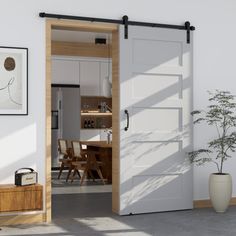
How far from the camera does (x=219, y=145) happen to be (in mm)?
6957

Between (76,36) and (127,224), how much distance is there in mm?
6536

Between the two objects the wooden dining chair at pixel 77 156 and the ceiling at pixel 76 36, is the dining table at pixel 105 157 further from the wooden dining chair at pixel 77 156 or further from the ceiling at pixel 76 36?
the ceiling at pixel 76 36

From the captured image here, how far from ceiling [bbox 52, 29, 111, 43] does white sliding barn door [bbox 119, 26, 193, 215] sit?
4556 mm

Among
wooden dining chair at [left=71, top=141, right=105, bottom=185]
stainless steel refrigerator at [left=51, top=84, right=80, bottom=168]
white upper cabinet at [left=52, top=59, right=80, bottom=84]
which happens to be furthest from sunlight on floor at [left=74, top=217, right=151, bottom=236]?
white upper cabinet at [left=52, top=59, right=80, bottom=84]

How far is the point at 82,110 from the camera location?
1317cm

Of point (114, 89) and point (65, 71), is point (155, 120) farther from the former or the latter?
point (65, 71)

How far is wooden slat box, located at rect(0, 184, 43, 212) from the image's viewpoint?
579 centimetres

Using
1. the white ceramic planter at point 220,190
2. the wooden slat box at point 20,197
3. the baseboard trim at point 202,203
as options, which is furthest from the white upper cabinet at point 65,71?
the wooden slat box at point 20,197

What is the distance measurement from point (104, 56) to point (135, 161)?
21.6 ft

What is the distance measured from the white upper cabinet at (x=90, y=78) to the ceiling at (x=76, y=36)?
0.63 meters

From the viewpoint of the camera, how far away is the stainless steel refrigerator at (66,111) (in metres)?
12.7

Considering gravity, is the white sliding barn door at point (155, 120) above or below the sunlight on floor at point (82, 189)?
above

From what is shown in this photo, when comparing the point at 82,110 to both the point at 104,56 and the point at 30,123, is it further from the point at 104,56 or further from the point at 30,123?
the point at 30,123

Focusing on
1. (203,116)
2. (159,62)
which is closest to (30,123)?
(159,62)
